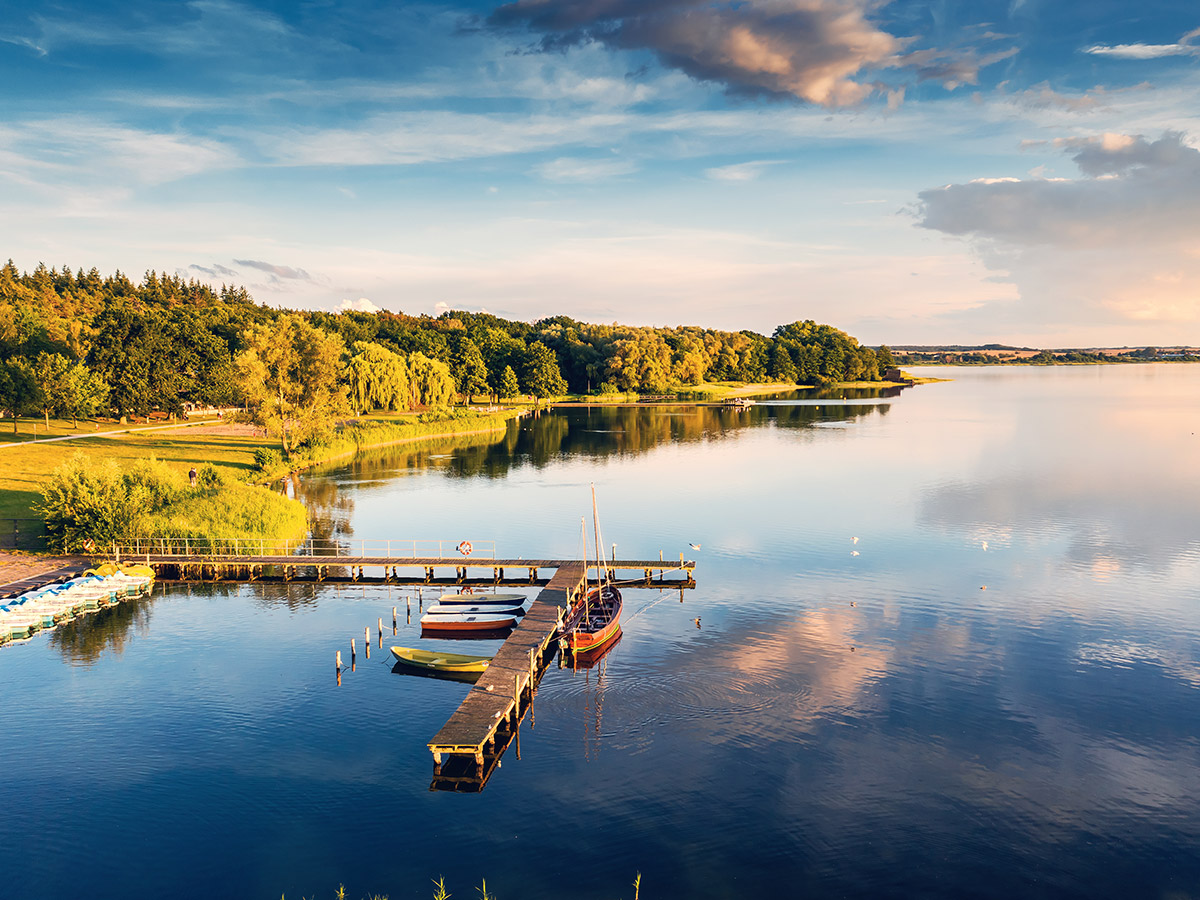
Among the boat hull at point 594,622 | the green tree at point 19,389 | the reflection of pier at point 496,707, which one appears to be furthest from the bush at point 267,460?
the boat hull at point 594,622

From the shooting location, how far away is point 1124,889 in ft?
87.0

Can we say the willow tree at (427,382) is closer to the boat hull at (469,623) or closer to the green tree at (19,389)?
the green tree at (19,389)

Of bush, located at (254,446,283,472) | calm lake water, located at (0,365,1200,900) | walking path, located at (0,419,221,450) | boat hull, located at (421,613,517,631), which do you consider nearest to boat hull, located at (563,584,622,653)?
calm lake water, located at (0,365,1200,900)

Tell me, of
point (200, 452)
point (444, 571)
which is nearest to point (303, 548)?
point (444, 571)

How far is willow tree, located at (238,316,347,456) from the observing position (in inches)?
3885

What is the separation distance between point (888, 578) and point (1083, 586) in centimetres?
1254

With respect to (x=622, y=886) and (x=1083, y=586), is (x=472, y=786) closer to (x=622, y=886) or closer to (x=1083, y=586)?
(x=622, y=886)

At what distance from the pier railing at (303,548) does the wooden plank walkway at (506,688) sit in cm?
1258

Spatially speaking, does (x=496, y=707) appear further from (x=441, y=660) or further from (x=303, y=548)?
(x=303, y=548)

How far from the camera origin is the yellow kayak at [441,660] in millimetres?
42250

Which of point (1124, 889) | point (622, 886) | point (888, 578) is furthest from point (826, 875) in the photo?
point (888, 578)

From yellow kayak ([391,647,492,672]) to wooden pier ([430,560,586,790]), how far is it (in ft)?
3.72

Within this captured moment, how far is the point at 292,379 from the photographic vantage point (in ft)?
333

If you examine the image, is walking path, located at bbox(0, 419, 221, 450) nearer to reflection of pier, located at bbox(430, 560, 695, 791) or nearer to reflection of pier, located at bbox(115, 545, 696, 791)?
reflection of pier, located at bbox(115, 545, 696, 791)
